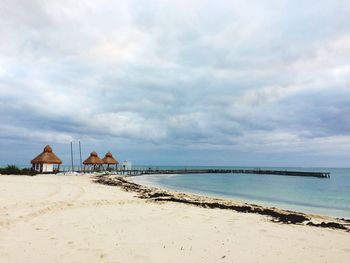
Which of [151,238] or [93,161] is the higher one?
[93,161]

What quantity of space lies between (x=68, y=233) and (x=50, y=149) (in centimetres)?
4327

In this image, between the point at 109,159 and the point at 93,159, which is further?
the point at 109,159

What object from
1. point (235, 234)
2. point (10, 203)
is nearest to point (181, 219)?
point (235, 234)

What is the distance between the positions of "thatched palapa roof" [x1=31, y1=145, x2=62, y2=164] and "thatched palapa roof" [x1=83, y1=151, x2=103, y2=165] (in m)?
8.87

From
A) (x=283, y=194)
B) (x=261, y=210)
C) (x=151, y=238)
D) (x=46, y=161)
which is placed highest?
(x=46, y=161)

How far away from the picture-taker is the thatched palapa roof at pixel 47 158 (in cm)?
4678

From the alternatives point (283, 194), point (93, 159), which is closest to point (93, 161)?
point (93, 159)

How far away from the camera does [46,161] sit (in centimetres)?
4659

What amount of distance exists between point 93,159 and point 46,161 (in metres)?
12.3

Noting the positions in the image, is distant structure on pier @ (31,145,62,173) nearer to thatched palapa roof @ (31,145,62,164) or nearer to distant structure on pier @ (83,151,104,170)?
thatched palapa roof @ (31,145,62,164)

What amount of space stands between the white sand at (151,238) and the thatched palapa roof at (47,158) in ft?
120

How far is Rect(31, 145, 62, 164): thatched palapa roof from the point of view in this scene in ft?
153

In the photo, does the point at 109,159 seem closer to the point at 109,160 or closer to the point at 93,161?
the point at 109,160

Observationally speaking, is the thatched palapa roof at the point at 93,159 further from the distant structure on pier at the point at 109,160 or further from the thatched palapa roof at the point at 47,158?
the thatched palapa roof at the point at 47,158
